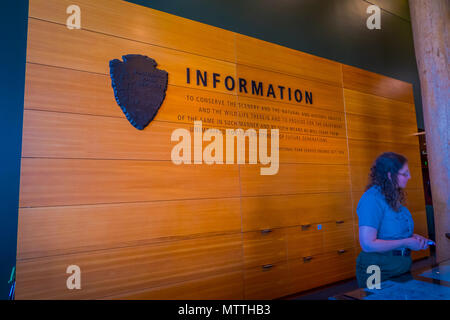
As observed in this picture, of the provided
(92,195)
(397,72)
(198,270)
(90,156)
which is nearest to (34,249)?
(92,195)

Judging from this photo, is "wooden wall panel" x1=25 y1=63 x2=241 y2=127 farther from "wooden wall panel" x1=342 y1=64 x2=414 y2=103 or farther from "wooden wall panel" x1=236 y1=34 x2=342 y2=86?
"wooden wall panel" x1=342 y1=64 x2=414 y2=103

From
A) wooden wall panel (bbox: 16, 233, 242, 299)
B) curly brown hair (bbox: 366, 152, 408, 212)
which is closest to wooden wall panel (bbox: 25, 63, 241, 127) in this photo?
wooden wall panel (bbox: 16, 233, 242, 299)

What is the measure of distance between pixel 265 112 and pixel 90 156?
1982mm

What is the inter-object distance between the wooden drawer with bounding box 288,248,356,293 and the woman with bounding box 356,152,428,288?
1584 mm

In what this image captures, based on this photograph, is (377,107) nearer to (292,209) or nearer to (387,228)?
(292,209)

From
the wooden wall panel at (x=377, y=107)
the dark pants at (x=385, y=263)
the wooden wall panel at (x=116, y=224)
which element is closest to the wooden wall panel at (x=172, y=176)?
the wooden wall panel at (x=116, y=224)

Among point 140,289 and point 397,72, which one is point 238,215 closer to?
point 140,289

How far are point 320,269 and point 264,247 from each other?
3.18 ft

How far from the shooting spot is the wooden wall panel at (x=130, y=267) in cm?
217

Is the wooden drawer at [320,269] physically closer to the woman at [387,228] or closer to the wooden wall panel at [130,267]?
the wooden wall panel at [130,267]

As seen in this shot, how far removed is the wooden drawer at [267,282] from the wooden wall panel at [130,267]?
0.24m

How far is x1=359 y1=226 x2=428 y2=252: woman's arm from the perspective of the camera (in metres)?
1.80

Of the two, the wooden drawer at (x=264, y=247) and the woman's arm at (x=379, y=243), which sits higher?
the woman's arm at (x=379, y=243)

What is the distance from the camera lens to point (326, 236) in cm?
372
